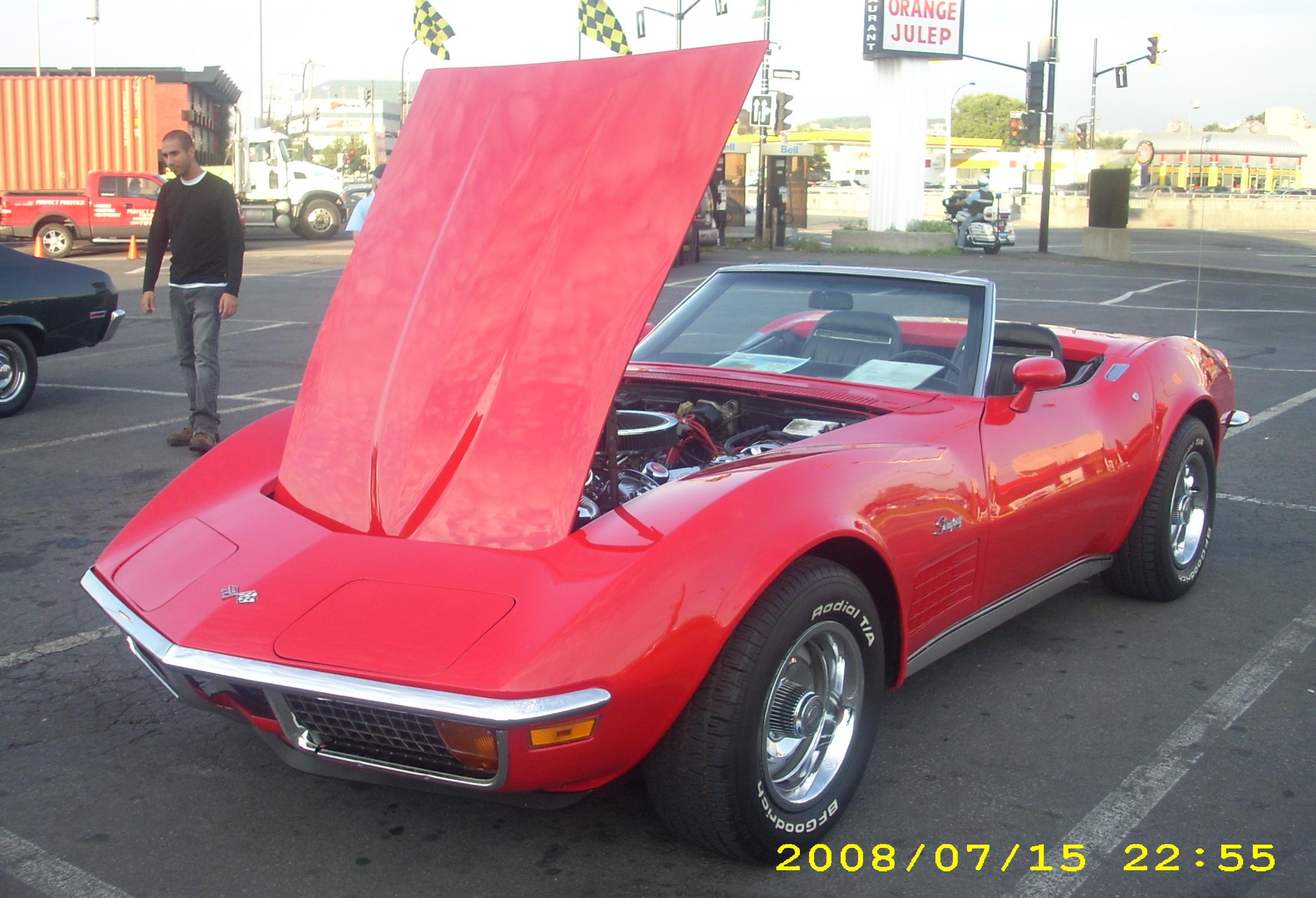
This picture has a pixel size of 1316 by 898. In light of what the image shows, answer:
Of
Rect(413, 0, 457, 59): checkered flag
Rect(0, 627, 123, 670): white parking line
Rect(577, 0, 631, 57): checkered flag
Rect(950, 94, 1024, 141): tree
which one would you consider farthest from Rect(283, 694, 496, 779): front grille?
Rect(950, 94, 1024, 141): tree

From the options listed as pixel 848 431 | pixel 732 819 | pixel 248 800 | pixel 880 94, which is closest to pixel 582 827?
pixel 732 819

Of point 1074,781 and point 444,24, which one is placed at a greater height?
point 444,24

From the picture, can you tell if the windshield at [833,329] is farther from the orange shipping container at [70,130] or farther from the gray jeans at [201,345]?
the orange shipping container at [70,130]

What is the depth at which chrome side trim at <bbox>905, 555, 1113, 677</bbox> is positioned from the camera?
3336 mm

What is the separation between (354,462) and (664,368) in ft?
4.82

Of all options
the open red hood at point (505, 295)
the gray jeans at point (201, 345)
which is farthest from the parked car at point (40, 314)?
the open red hood at point (505, 295)

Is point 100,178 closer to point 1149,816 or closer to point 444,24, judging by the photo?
point 444,24

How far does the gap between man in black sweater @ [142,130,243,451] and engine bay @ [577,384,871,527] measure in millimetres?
3726

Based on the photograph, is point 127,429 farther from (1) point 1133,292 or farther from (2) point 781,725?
(1) point 1133,292

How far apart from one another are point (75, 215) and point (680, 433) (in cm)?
2345

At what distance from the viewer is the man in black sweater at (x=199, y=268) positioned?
700cm

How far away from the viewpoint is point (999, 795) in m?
3.12

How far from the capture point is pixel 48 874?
107 inches

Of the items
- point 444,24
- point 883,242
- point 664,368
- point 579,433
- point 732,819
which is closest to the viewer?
point 732,819
